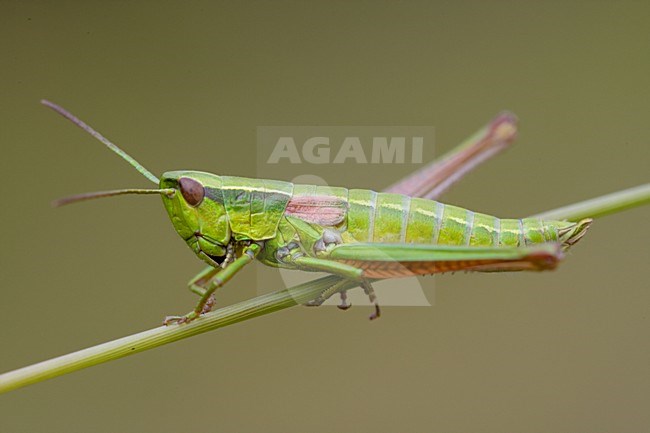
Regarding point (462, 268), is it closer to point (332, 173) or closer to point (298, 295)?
point (298, 295)

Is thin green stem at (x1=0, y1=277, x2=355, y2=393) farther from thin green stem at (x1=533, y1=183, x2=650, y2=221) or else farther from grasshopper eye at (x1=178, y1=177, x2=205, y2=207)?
thin green stem at (x1=533, y1=183, x2=650, y2=221)

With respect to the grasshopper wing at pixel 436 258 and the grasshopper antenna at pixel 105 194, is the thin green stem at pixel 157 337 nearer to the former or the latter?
the grasshopper wing at pixel 436 258

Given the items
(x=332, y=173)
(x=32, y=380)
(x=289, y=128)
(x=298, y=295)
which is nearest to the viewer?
(x=32, y=380)

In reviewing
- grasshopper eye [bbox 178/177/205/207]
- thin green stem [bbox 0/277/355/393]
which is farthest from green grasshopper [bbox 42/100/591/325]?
thin green stem [bbox 0/277/355/393]

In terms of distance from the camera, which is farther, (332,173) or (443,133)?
(443,133)

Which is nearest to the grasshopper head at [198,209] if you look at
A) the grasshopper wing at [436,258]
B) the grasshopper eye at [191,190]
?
the grasshopper eye at [191,190]

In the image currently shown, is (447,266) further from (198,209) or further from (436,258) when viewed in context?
(198,209)

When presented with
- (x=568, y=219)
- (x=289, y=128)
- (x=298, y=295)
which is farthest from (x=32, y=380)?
(x=289, y=128)
